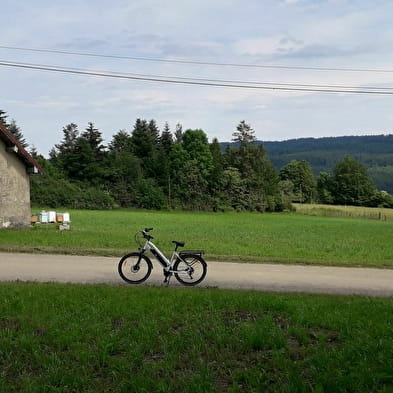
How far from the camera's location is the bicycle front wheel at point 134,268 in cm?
1090

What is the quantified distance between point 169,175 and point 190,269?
72346mm

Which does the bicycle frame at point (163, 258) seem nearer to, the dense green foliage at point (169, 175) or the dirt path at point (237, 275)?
the dirt path at point (237, 275)

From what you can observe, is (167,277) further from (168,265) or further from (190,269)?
(190,269)

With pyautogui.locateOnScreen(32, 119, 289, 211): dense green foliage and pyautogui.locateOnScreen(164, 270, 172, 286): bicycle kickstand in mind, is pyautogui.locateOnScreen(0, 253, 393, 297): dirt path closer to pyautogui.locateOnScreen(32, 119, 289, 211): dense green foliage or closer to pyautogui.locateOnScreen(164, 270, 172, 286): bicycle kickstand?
pyautogui.locateOnScreen(164, 270, 172, 286): bicycle kickstand

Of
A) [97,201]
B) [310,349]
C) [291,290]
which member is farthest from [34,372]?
[97,201]

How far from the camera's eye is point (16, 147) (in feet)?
76.9

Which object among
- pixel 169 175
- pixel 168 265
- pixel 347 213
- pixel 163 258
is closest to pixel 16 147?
pixel 163 258

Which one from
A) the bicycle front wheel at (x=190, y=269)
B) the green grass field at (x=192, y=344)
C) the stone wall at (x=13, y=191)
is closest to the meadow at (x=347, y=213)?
the stone wall at (x=13, y=191)

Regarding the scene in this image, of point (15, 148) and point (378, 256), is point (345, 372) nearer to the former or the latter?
point (378, 256)

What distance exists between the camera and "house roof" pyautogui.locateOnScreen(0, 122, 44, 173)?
22656 millimetres

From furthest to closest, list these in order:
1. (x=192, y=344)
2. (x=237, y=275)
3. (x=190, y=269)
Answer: (x=237, y=275)
(x=190, y=269)
(x=192, y=344)

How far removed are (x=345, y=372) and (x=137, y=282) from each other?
6.37 m

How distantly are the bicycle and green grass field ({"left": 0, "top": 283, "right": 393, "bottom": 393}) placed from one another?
247cm

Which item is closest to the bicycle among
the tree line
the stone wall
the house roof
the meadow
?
the house roof
